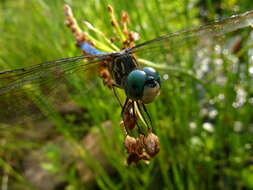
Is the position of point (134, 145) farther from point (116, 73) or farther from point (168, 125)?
point (168, 125)

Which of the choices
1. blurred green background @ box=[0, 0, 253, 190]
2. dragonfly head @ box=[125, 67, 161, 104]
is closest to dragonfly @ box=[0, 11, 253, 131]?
dragonfly head @ box=[125, 67, 161, 104]

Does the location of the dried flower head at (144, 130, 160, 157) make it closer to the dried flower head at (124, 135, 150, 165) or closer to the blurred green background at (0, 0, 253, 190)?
the dried flower head at (124, 135, 150, 165)

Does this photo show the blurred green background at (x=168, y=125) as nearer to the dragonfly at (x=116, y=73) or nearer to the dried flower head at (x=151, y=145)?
the dragonfly at (x=116, y=73)

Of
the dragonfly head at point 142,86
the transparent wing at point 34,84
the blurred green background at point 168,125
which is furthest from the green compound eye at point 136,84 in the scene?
the blurred green background at point 168,125

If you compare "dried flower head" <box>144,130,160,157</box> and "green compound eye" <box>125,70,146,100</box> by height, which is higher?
"green compound eye" <box>125,70,146,100</box>

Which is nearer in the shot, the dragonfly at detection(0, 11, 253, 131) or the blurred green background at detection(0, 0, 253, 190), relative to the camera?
the dragonfly at detection(0, 11, 253, 131)

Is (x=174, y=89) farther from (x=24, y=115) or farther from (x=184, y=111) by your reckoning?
(x=24, y=115)

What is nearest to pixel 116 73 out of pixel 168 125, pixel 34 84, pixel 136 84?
pixel 136 84
